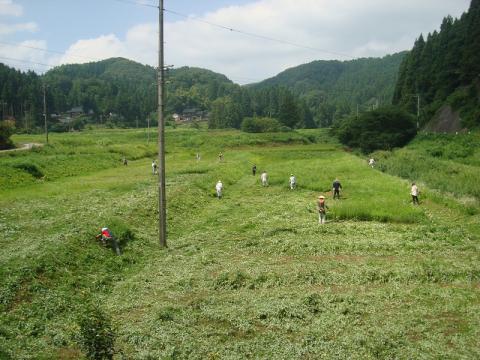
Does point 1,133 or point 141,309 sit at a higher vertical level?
point 1,133

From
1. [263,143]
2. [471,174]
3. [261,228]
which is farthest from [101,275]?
[263,143]

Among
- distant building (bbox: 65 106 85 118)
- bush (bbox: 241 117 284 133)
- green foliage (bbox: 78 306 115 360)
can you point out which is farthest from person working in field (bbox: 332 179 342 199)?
distant building (bbox: 65 106 85 118)

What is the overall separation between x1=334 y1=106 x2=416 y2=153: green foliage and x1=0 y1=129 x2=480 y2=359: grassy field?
176 feet

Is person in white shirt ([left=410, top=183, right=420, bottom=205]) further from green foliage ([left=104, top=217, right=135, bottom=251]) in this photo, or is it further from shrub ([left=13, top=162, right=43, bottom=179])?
shrub ([left=13, top=162, right=43, bottom=179])

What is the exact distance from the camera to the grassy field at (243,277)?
12008 millimetres

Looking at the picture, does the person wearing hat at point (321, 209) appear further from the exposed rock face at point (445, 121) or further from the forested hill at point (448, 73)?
the exposed rock face at point (445, 121)

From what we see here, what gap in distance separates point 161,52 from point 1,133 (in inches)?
2068

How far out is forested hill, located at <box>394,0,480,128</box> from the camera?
82.0 m

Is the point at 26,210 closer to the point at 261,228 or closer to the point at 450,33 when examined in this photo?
the point at 261,228

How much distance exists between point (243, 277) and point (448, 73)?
95956 mm

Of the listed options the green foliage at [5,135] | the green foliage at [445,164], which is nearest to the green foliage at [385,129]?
the green foliage at [445,164]

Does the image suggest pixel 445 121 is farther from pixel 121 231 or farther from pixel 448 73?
pixel 121 231

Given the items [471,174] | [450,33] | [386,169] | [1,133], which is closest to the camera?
[471,174]

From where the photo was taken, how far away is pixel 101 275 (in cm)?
1805
